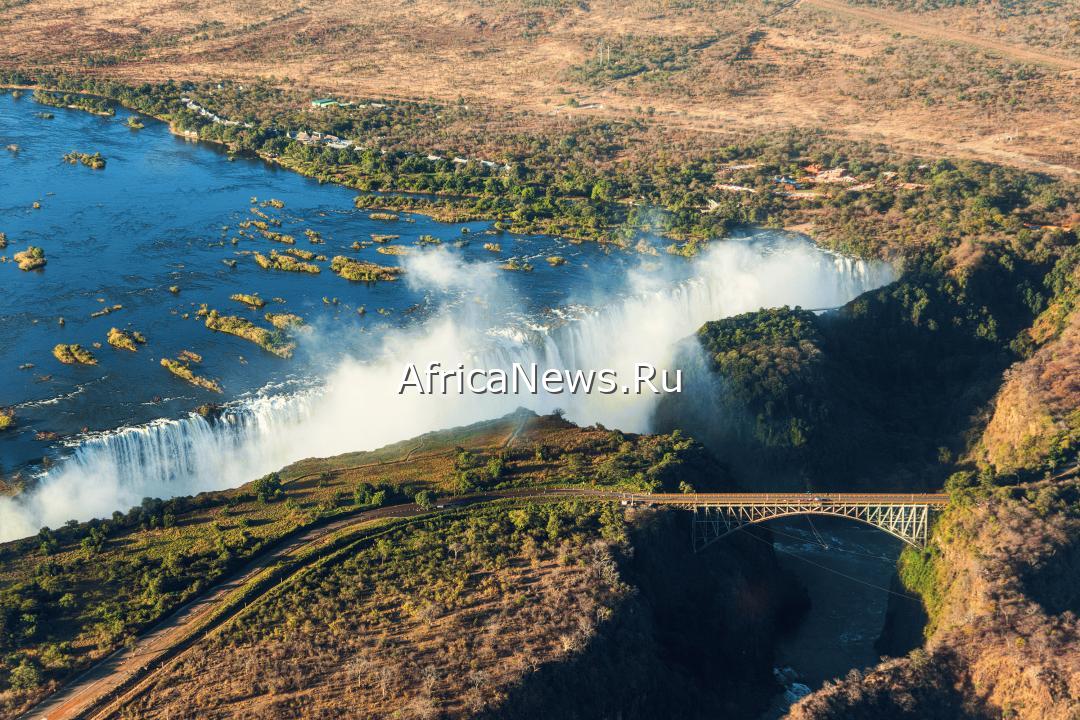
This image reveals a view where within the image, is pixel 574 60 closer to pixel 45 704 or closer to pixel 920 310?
pixel 920 310

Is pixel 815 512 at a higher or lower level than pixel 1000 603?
higher

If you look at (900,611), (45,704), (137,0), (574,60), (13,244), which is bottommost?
(900,611)

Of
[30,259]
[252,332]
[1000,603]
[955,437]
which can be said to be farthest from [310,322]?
[1000,603]

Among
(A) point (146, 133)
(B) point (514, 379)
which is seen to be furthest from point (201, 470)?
(A) point (146, 133)

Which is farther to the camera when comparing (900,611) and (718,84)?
(718,84)

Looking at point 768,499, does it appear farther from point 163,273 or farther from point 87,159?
point 87,159

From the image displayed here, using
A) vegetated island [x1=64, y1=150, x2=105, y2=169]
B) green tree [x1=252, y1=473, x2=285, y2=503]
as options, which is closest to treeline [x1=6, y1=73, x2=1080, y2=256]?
vegetated island [x1=64, y1=150, x2=105, y2=169]
